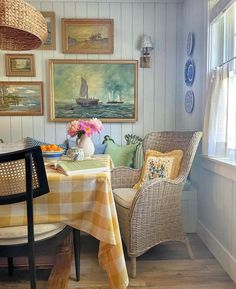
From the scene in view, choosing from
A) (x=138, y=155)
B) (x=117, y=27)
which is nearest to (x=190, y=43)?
(x=117, y=27)

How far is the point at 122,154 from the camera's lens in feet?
9.56

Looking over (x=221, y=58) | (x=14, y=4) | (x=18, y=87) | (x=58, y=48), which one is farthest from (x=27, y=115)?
(x=221, y=58)

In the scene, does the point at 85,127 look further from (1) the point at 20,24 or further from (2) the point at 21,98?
(2) the point at 21,98

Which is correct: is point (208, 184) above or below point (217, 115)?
below

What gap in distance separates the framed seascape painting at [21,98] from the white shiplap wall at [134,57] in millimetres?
64

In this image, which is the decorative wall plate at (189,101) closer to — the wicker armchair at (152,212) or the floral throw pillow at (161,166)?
the wicker armchair at (152,212)

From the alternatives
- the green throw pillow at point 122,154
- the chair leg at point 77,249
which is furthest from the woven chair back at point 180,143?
the chair leg at point 77,249

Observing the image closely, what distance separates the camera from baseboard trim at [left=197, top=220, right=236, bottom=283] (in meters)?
1.82

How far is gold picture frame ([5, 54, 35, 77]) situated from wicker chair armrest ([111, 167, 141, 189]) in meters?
1.67

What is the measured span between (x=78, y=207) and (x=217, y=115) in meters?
1.40

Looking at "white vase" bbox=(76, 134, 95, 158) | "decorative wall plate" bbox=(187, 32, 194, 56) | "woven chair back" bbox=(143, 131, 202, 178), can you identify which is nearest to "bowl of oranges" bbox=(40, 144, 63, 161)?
"white vase" bbox=(76, 134, 95, 158)

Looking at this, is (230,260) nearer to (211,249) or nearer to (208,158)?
(211,249)

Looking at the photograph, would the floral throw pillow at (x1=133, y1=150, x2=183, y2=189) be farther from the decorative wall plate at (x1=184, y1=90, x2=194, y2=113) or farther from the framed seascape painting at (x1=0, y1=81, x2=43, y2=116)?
the framed seascape painting at (x1=0, y1=81, x2=43, y2=116)

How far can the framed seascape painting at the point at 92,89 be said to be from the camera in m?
3.18
